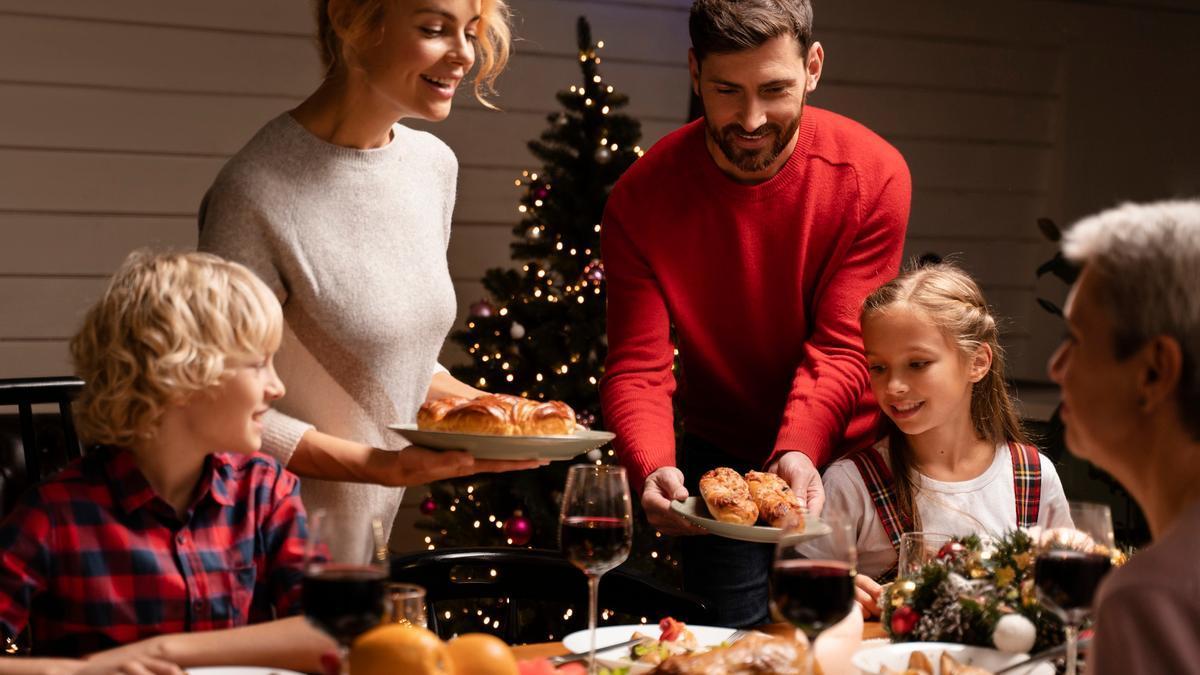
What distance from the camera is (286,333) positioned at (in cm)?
209

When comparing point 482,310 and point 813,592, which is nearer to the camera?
point 813,592

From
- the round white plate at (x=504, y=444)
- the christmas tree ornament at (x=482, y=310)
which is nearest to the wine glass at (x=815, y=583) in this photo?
the round white plate at (x=504, y=444)

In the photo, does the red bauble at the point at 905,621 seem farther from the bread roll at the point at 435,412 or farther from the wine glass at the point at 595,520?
the bread roll at the point at 435,412

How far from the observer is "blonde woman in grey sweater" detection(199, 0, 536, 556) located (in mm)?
A: 2031

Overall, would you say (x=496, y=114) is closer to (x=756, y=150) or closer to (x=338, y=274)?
(x=756, y=150)

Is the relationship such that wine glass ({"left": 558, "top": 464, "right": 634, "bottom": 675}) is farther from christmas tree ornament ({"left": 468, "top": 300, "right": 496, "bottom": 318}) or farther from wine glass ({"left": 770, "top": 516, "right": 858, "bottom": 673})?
christmas tree ornament ({"left": 468, "top": 300, "right": 496, "bottom": 318})

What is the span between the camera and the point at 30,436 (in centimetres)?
209

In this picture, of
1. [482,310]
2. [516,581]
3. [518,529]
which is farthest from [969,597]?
[482,310]

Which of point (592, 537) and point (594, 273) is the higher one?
point (594, 273)

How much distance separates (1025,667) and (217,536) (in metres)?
1.07

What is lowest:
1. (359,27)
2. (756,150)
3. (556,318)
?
(556,318)

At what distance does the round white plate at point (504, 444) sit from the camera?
1919 mm

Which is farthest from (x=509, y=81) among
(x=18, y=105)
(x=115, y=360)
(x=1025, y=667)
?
(x=1025, y=667)

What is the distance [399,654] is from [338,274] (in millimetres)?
1013
